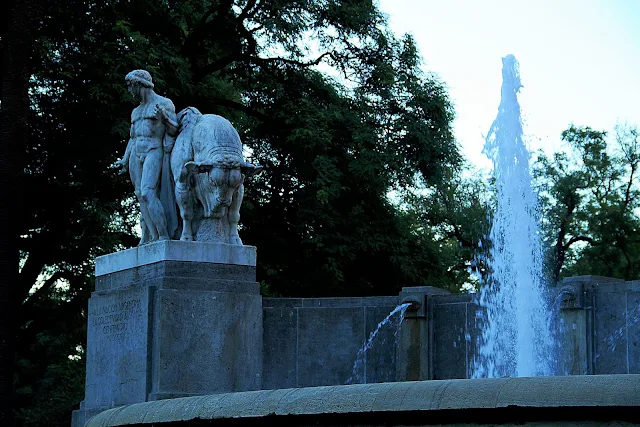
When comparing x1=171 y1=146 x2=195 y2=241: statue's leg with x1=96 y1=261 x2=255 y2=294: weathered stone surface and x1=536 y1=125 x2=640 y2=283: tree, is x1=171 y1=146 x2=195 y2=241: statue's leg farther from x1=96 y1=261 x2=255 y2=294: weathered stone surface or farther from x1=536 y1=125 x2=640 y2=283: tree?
x1=536 y1=125 x2=640 y2=283: tree

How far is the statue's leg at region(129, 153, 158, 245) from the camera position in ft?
41.4

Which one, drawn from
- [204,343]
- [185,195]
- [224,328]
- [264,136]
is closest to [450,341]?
[224,328]

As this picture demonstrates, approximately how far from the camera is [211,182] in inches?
479

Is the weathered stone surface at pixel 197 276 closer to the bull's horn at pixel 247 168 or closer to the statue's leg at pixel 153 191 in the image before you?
the statue's leg at pixel 153 191

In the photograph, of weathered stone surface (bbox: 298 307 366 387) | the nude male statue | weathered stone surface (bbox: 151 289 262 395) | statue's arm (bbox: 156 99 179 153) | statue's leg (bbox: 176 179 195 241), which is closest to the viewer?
weathered stone surface (bbox: 151 289 262 395)

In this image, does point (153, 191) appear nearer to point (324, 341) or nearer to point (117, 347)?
point (117, 347)

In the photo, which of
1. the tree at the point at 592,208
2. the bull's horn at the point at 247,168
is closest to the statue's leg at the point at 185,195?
the bull's horn at the point at 247,168

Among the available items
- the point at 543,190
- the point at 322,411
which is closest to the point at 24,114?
the point at 322,411

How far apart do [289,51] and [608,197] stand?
12.8 metres

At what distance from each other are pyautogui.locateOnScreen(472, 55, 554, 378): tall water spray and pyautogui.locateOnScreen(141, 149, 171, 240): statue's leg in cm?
358

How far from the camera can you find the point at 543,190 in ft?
114

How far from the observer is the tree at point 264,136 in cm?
2269

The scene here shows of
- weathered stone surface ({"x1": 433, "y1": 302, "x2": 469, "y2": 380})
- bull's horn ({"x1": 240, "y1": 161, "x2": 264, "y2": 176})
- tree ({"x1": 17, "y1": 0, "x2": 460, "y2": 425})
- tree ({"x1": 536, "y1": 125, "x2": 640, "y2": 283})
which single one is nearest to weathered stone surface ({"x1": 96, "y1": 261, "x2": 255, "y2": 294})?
bull's horn ({"x1": 240, "y1": 161, "x2": 264, "y2": 176})

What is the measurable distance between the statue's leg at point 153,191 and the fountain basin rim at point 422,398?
5884 millimetres
